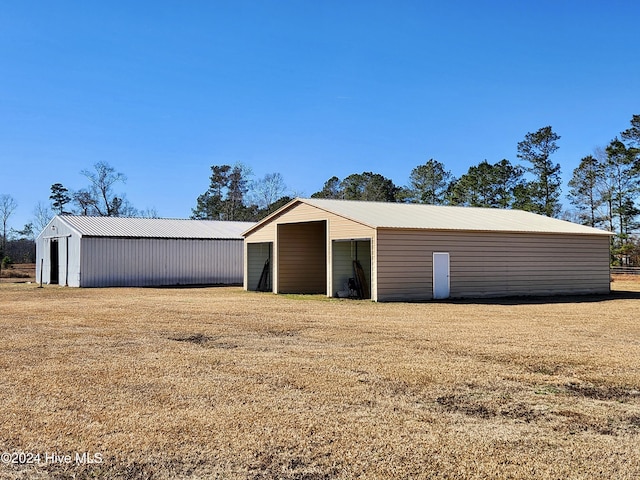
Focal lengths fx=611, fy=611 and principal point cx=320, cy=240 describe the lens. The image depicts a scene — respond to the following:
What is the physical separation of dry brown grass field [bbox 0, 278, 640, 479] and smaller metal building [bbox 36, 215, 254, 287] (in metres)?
17.3

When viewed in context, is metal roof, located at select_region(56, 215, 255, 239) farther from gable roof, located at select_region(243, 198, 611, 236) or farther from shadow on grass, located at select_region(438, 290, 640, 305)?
shadow on grass, located at select_region(438, 290, 640, 305)

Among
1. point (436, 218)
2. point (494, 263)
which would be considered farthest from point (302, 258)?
point (494, 263)

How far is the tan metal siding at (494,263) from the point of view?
1886 centimetres

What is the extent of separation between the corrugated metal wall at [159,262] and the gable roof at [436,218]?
22.2 ft

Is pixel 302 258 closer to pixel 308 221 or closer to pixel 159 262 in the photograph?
pixel 308 221

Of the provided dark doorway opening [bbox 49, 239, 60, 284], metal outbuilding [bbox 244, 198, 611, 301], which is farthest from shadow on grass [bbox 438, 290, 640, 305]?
dark doorway opening [bbox 49, 239, 60, 284]

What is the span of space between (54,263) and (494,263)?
2223 centimetres

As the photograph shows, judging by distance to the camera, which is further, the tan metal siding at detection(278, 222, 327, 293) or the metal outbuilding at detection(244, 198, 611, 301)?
the tan metal siding at detection(278, 222, 327, 293)

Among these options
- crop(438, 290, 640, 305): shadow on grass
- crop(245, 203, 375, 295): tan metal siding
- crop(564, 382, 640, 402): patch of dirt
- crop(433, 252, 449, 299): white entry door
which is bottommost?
crop(564, 382, 640, 402): patch of dirt

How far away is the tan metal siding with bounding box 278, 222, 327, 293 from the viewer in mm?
24031

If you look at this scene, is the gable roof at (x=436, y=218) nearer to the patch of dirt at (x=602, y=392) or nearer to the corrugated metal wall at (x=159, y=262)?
the corrugated metal wall at (x=159, y=262)

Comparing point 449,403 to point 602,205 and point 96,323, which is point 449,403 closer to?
point 96,323

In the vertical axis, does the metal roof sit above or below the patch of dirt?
above

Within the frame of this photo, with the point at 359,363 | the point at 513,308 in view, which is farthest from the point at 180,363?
the point at 513,308
